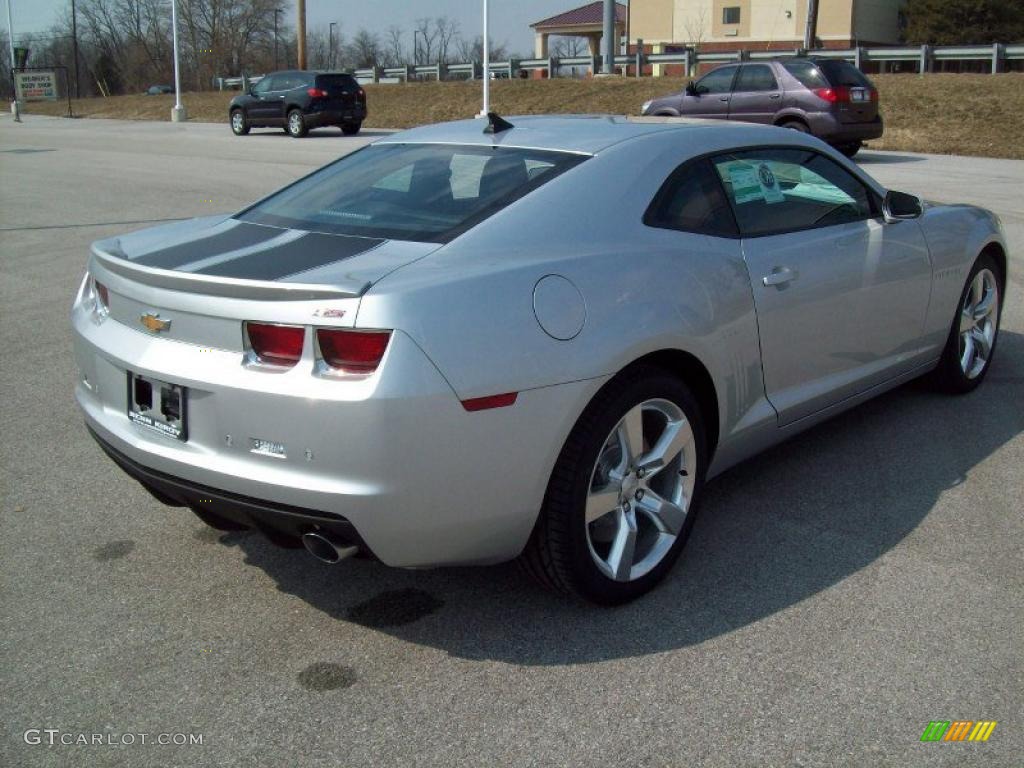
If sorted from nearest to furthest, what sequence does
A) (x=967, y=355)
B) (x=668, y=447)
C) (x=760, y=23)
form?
(x=668, y=447) < (x=967, y=355) < (x=760, y=23)

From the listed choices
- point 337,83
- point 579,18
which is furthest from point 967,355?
point 579,18

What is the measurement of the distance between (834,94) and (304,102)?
1521 centimetres

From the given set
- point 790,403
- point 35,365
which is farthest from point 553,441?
point 35,365

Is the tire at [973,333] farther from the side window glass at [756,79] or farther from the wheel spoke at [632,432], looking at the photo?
the side window glass at [756,79]

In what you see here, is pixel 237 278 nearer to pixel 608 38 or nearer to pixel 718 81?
pixel 718 81

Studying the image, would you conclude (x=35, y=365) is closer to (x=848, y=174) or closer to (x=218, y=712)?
(x=218, y=712)

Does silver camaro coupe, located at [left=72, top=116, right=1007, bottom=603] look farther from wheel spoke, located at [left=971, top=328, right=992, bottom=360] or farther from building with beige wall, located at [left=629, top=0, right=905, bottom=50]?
building with beige wall, located at [left=629, top=0, right=905, bottom=50]

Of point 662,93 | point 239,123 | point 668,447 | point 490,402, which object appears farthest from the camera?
point 662,93

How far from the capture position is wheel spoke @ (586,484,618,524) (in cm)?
341

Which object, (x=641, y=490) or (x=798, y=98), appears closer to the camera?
(x=641, y=490)

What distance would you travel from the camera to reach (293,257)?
335cm

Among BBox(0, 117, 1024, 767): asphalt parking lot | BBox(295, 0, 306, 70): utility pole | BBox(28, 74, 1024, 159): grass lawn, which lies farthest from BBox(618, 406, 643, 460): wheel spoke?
BBox(295, 0, 306, 70): utility pole

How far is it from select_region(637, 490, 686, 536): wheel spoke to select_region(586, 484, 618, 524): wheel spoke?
17 centimetres

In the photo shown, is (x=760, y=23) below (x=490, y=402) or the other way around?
the other way around
